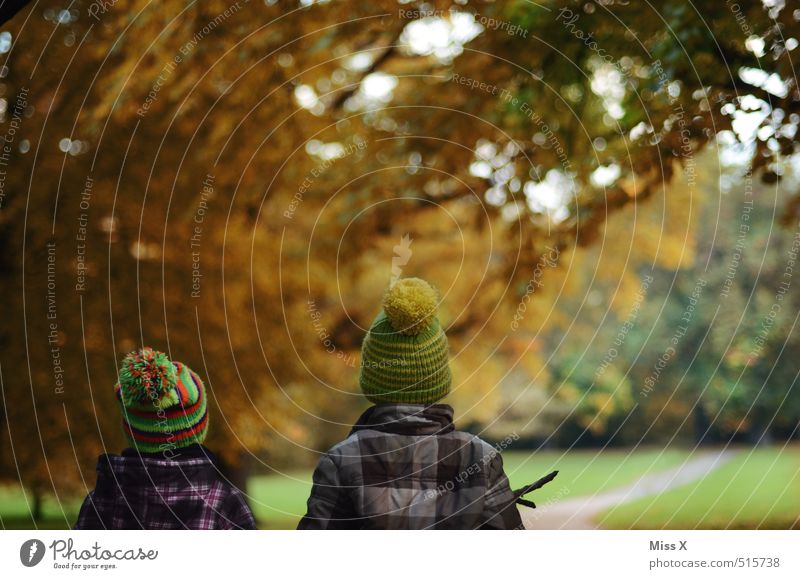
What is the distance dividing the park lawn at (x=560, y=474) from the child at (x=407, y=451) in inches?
338

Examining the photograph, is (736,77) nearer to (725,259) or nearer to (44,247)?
(44,247)

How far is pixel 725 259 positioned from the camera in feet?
41.1

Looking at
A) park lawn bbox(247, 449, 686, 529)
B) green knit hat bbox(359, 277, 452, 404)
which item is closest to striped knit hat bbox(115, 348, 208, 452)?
green knit hat bbox(359, 277, 452, 404)

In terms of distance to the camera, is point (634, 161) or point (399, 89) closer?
point (634, 161)

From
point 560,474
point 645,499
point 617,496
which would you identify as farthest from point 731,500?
point 560,474

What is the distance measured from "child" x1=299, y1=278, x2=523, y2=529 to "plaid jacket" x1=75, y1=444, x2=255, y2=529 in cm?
29

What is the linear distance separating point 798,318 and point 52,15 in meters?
9.11

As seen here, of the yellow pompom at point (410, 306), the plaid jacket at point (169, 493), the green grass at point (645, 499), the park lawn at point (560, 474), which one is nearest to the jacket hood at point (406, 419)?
the yellow pompom at point (410, 306)

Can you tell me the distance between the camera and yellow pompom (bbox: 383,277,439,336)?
2.62m

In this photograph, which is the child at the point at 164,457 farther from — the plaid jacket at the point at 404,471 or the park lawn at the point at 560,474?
the park lawn at the point at 560,474

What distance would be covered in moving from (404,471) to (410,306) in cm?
51

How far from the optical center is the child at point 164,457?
8.50ft

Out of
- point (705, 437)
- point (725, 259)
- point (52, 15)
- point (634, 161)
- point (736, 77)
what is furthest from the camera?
point (705, 437)
